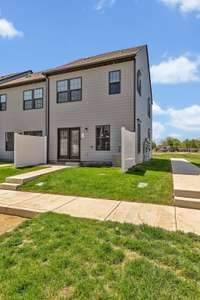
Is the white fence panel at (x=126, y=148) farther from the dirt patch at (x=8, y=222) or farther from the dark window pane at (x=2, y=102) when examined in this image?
the dark window pane at (x=2, y=102)

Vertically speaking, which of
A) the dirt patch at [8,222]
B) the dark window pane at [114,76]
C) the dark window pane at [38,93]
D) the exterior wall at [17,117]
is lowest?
the dirt patch at [8,222]

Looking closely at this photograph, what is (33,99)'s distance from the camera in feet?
50.0

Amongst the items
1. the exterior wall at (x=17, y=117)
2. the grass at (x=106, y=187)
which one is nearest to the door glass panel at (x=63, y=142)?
the exterior wall at (x=17, y=117)

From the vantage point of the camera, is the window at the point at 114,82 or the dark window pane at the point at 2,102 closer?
the window at the point at 114,82

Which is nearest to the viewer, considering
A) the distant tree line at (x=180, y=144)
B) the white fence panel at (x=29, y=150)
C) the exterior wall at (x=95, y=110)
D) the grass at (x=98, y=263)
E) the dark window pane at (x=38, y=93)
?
the grass at (x=98, y=263)

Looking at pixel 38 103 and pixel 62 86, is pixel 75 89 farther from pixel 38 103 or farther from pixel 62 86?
pixel 38 103

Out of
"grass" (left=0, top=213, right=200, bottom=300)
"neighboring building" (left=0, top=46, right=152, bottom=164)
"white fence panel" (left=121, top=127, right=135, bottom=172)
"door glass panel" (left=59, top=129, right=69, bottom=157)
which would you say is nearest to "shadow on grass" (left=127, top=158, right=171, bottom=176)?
"white fence panel" (left=121, top=127, right=135, bottom=172)

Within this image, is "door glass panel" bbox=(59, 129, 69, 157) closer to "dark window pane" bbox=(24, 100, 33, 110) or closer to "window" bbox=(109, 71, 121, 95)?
"dark window pane" bbox=(24, 100, 33, 110)

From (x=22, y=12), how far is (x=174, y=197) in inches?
453

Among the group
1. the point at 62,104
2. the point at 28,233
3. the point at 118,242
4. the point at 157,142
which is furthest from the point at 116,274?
the point at 157,142

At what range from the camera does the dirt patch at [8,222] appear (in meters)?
4.40

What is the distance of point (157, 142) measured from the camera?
181 ft

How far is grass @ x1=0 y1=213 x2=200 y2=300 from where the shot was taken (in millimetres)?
2271

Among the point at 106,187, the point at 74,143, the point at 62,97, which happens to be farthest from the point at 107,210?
the point at 62,97
